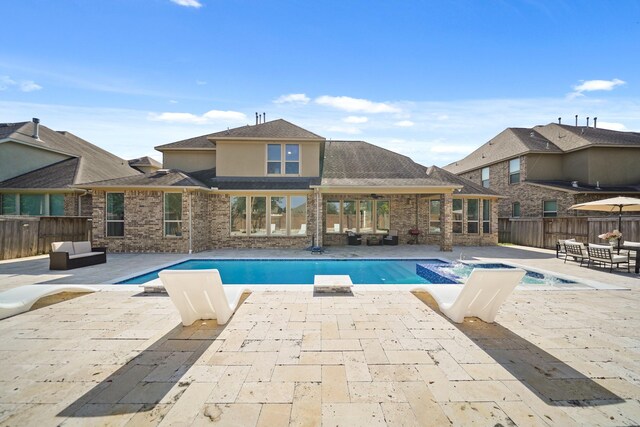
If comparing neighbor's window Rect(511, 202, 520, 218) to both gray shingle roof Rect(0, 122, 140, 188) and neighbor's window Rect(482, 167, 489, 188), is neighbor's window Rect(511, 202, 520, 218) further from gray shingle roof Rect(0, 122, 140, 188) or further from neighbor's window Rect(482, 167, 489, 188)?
gray shingle roof Rect(0, 122, 140, 188)

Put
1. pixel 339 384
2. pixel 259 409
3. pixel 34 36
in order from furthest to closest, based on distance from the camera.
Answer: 1. pixel 34 36
2. pixel 339 384
3. pixel 259 409

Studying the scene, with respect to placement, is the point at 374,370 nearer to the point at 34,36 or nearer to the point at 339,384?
the point at 339,384

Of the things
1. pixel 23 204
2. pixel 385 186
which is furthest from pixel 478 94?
pixel 23 204

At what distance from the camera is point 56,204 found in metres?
15.2

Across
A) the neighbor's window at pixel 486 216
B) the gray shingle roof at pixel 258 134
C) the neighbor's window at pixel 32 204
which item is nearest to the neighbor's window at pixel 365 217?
the gray shingle roof at pixel 258 134

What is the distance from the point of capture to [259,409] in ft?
8.19

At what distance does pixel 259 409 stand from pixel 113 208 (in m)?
13.9

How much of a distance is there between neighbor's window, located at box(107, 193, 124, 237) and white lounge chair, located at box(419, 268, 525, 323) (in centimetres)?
1379

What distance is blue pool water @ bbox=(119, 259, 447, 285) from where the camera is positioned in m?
8.90

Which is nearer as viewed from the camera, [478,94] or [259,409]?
[259,409]

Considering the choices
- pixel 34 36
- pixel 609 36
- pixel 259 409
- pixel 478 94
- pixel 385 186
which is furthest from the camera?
pixel 478 94

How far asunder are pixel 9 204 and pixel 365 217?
19.1 meters

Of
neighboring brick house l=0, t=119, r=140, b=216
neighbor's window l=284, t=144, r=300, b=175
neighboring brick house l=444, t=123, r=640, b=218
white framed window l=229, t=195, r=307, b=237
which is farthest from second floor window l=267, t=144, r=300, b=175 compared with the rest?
neighboring brick house l=444, t=123, r=640, b=218

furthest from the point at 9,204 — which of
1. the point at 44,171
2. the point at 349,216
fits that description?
the point at 349,216
